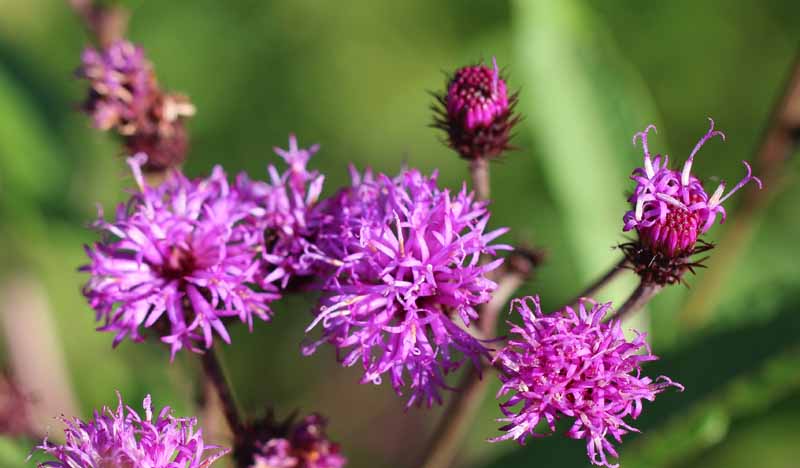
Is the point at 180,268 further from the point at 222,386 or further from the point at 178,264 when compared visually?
the point at 222,386

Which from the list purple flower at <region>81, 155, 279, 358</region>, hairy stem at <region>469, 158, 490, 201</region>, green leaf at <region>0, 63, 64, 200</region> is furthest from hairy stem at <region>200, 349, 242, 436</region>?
green leaf at <region>0, 63, 64, 200</region>

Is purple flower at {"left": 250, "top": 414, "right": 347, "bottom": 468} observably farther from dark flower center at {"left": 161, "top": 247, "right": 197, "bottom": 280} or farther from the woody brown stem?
the woody brown stem

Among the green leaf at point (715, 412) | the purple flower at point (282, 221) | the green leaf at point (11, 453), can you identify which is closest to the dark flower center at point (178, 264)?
the purple flower at point (282, 221)

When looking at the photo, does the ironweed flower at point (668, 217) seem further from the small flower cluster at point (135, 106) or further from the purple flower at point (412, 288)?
the small flower cluster at point (135, 106)

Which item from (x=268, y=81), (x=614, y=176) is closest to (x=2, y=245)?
(x=268, y=81)

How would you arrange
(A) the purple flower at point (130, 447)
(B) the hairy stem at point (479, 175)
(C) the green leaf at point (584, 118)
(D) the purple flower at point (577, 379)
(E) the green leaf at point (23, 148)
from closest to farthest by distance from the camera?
(D) the purple flower at point (577, 379) → (A) the purple flower at point (130, 447) → (B) the hairy stem at point (479, 175) → (C) the green leaf at point (584, 118) → (E) the green leaf at point (23, 148)

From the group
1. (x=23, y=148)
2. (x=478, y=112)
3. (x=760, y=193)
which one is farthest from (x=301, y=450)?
(x=23, y=148)

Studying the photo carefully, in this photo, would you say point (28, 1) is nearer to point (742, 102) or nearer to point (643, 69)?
point (643, 69)
